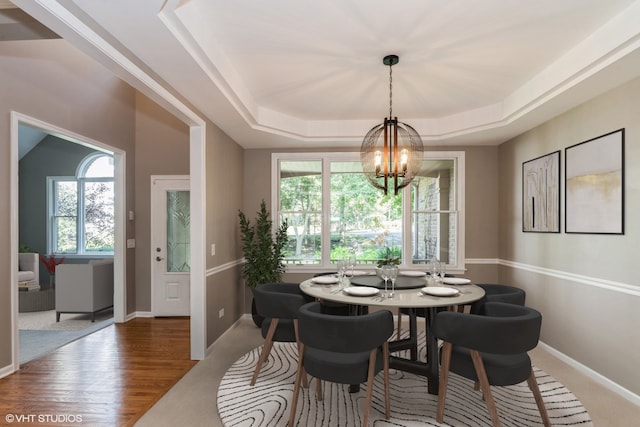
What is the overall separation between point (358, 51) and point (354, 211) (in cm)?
261

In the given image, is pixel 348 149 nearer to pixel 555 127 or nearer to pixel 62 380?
pixel 555 127

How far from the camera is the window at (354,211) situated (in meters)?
5.01

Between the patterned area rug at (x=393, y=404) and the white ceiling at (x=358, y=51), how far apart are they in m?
2.38

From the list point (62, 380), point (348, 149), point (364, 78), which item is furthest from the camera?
point (348, 149)

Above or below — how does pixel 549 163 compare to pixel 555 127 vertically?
below

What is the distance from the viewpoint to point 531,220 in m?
4.05

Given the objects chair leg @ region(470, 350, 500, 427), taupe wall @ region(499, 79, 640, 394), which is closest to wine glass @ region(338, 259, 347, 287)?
chair leg @ region(470, 350, 500, 427)

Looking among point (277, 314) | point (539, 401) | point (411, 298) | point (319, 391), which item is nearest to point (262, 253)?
point (277, 314)

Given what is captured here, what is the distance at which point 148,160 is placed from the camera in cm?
516

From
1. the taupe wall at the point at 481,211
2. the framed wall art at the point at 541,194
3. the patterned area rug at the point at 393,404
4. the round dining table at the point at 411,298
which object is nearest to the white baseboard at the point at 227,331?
the patterned area rug at the point at 393,404

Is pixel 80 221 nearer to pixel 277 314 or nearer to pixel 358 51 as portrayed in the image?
pixel 277 314

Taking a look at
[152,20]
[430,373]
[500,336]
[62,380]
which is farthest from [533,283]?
[62,380]

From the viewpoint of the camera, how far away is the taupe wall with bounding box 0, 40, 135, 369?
10.3 ft

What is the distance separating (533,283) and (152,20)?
4286 millimetres
